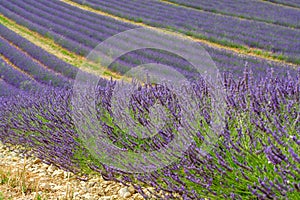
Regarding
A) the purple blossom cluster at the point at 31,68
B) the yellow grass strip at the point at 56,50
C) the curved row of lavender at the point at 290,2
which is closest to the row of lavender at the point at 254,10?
the curved row of lavender at the point at 290,2

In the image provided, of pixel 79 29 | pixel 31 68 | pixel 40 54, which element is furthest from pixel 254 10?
pixel 31 68

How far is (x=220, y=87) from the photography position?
8.25 ft

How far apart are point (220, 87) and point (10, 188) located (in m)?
1.63

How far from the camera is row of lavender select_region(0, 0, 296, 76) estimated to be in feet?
33.0

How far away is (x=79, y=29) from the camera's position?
44.4ft

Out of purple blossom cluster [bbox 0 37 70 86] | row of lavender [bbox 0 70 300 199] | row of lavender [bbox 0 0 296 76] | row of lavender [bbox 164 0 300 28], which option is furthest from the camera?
row of lavender [bbox 164 0 300 28]

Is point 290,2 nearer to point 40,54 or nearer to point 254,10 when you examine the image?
point 254,10

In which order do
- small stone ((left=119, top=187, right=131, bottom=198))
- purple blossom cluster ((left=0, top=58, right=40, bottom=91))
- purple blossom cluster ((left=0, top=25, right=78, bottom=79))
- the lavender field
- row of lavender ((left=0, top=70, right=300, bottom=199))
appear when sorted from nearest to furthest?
row of lavender ((left=0, top=70, right=300, bottom=199)) → the lavender field → small stone ((left=119, top=187, right=131, bottom=198)) → purple blossom cluster ((left=0, top=58, right=40, bottom=91)) → purple blossom cluster ((left=0, top=25, right=78, bottom=79))

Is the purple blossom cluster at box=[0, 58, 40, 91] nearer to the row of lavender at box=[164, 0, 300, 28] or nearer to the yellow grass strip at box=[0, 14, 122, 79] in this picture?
the yellow grass strip at box=[0, 14, 122, 79]

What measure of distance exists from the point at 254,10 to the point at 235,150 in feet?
53.7

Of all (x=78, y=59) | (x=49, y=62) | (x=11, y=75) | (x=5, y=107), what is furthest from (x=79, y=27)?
(x=5, y=107)

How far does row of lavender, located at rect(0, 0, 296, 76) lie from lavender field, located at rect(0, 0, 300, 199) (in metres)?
0.05

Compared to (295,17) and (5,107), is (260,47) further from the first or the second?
(5,107)

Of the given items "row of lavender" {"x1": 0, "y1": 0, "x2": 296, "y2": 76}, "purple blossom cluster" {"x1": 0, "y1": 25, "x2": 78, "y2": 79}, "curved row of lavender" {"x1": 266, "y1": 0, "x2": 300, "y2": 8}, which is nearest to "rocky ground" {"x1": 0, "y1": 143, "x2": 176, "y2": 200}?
"row of lavender" {"x1": 0, "y1": 0, "x2": 296, "y2": 76}
